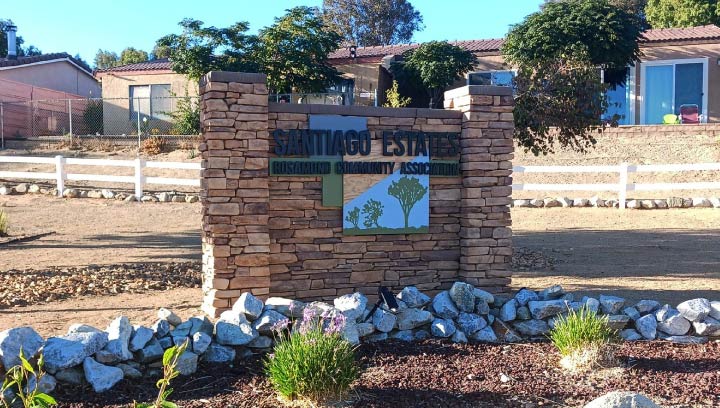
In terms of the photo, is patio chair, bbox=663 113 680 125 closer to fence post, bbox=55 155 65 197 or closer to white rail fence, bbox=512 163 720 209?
white rail fence, bbox=512 163 720 209

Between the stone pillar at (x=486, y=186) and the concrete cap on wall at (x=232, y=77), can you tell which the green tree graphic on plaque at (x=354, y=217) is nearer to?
the stone pillar at (x=486, y=186)

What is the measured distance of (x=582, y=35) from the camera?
2133cm

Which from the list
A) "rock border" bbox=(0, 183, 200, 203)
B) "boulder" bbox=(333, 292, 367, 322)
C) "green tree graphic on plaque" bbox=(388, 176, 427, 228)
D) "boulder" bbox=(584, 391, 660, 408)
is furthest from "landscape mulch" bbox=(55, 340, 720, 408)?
"rock border" bbox=(0, 183, 200, 203)

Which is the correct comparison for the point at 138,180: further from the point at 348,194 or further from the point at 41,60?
the point at 41,60

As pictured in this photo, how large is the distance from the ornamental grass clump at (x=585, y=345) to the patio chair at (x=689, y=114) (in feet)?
64.1

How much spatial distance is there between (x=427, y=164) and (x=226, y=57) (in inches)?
632

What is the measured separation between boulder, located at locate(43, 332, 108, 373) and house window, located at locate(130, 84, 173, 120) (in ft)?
77.2

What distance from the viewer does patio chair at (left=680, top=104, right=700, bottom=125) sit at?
2316 cm

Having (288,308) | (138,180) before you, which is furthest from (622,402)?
(138,180)

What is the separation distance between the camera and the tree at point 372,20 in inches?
1697

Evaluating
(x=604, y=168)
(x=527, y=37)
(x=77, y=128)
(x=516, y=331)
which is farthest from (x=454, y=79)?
(x=516, y=331)

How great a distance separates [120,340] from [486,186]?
14.3 feet

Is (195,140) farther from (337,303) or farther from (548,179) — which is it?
(337,303)

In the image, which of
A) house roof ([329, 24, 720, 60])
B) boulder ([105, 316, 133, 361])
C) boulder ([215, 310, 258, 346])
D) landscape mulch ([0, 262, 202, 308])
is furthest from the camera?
house roof ([329, 24, 720, 60])
